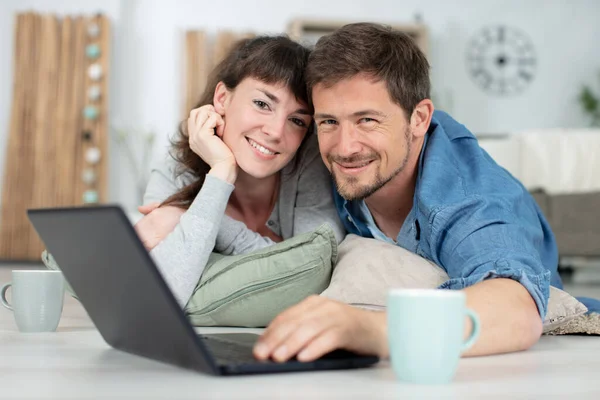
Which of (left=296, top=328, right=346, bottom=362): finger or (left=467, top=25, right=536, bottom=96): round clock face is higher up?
(left=296, top=328, right=346, bottom=362): finger

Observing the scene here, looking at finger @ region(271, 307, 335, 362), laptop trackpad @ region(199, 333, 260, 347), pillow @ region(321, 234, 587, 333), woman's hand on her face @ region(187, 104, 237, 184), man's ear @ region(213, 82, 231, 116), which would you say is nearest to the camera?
finger @ region(271, 307, 335, 362)

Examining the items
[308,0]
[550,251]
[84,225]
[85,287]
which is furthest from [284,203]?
[308,0]

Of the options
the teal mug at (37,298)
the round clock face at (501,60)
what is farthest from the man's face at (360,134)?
the round clock face at (501,60)

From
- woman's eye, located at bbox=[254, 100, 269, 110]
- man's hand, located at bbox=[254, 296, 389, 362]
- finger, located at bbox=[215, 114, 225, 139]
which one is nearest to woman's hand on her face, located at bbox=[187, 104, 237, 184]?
finger, located at bbox=[215, 114, 225, 139]

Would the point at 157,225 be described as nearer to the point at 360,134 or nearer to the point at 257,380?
the point at 360,134

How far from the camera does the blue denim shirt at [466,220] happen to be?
1503 millimetres

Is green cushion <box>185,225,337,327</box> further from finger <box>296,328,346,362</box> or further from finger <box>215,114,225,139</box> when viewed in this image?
finger <box>296,328,346,362</box>

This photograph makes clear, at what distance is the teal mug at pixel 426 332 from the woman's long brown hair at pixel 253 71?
1106mm

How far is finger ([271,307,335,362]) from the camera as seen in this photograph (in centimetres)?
106

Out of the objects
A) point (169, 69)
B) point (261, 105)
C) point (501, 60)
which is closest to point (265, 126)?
point (261, 105)

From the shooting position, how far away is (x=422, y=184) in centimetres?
175

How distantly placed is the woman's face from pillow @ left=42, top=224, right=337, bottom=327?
0.97ft

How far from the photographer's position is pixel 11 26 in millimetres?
6953

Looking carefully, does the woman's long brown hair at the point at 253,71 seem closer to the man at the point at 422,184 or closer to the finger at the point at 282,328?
the man at the point at 422,184
